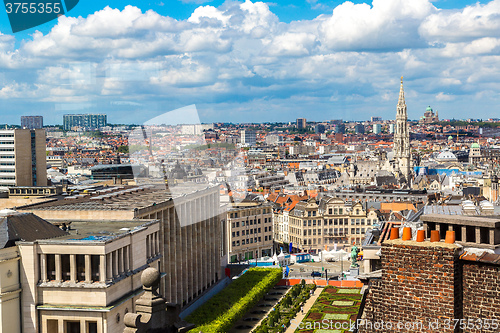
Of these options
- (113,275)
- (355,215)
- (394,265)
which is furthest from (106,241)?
(355,215)

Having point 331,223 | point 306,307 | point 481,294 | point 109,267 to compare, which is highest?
point 481,294

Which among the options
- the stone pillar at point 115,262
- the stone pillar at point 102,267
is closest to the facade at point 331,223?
the stone pillar at point 115,262

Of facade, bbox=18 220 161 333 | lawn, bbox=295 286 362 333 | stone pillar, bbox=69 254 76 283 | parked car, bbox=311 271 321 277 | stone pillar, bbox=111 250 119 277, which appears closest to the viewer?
facade, bbox=18 220 161 333

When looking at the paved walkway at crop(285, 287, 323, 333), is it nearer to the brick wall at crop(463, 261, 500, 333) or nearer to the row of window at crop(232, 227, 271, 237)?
the row of window at crop(232, 227, 271, 237)

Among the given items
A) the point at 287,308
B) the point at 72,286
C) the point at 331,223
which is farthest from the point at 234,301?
the point at 331,223

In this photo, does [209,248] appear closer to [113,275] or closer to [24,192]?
[24,192]

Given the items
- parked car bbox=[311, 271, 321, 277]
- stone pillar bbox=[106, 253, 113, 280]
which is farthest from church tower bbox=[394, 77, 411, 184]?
stone pillar bbox=[106, 253, 113, 280]

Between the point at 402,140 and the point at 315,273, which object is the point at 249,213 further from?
the point at 402,140
